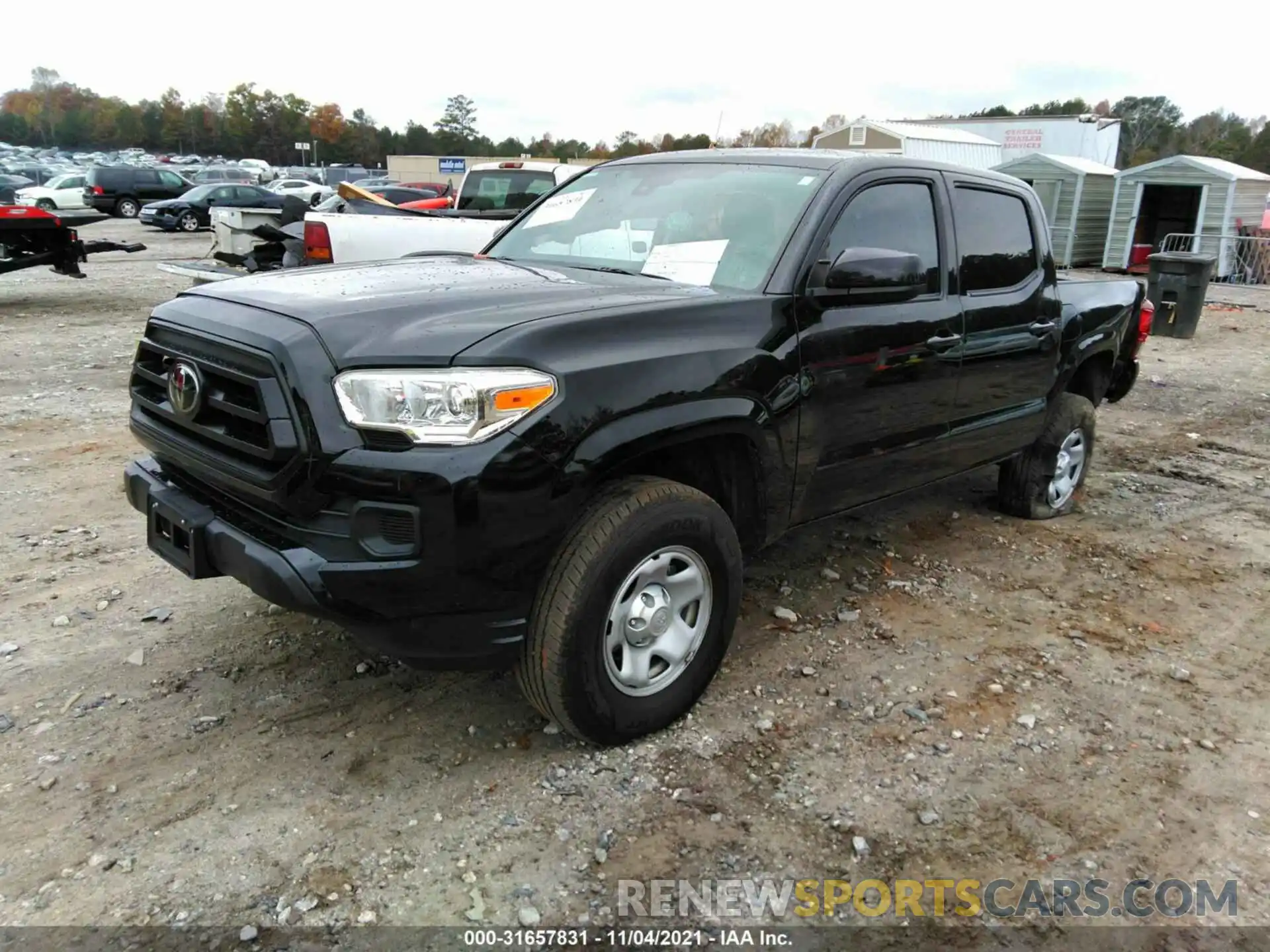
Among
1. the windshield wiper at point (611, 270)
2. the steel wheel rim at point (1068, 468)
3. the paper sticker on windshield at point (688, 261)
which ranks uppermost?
the paper sticker on windshield at point (688, 261)

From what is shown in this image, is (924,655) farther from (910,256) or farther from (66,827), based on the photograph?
(66,827)

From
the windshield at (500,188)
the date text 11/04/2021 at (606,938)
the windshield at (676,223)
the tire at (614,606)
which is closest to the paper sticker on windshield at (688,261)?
the windshield at (676,223)

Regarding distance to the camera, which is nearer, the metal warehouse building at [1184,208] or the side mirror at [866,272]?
the side mirror at [866,272]

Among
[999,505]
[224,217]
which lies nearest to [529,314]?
[999,505]

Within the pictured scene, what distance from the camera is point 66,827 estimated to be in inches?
105

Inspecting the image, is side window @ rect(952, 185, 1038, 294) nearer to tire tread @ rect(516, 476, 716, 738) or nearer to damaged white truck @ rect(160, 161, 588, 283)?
damaged white truck @ rect(160, 161, 588, 283)

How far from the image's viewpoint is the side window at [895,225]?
142 inches

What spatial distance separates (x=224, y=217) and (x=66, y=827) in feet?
29.6

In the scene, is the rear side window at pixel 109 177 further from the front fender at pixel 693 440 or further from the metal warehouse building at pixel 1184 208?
the front fender at pixel 693 440

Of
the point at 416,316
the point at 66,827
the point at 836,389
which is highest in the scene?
the point at 416,316

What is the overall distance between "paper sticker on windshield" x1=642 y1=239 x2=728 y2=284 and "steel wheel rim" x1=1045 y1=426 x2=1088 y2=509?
2.82 metres

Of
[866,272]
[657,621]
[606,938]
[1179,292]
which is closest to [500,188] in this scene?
[1179,292]

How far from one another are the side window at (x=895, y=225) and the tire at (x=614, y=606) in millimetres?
1202

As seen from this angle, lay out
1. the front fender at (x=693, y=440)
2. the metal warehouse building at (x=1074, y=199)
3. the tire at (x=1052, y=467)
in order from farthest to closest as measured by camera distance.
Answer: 1. the metal warehouse building at (x=1074, y=199)
2. the tire at (x=1052, y=467)
3. the front fender at (x=693, y=440)
